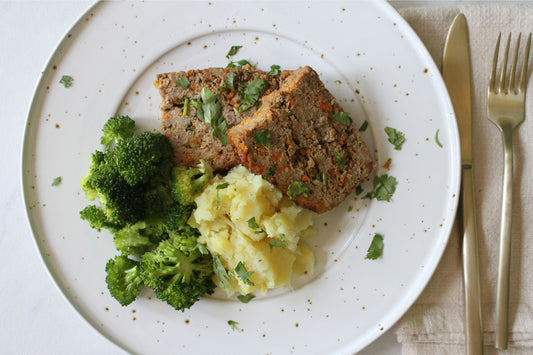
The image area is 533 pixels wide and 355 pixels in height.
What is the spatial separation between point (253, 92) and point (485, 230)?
89.7 inches

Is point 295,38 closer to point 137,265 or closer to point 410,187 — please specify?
point 410,187

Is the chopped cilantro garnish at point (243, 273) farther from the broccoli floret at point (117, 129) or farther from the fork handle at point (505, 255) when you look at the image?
the fork handle at point (505, 255)

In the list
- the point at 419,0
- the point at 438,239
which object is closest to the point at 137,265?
the point at 438,239

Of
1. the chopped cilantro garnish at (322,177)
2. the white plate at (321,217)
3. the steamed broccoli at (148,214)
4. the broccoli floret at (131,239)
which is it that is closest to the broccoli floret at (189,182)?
the steamed broccoli at (148,214)

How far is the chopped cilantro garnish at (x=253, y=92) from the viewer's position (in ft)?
10.5

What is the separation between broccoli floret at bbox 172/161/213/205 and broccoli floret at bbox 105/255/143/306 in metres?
0.77

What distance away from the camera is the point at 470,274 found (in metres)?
3.24

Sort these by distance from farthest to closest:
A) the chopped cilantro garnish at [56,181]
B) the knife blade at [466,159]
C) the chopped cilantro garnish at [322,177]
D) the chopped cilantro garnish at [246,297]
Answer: the chopped cilantro garnish at [56,181]
the chopped cilantro garnish at [246,297]
the knife blade at [466,159]
the chopped cilantro garnish at [322,177]

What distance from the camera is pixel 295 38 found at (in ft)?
11.0

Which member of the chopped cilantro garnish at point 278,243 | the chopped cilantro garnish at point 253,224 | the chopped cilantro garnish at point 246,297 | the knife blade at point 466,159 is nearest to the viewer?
the chopped cilantro garnish at point 253,224

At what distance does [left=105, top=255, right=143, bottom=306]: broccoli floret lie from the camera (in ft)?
10.6

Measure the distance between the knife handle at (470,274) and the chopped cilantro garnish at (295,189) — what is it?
54.6 inches

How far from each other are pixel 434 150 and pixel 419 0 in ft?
4.54

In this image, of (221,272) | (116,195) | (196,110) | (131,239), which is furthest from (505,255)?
(116,195)
